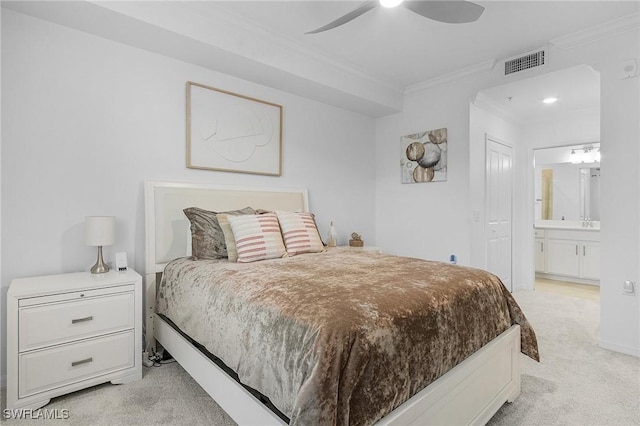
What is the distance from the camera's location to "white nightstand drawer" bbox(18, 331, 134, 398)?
1.89 metres

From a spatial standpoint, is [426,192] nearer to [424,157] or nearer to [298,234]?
[424,157]

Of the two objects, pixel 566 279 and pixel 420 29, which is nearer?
pixel 420 29

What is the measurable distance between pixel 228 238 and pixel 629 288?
10.5ft

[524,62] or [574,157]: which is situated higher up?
[524,62]

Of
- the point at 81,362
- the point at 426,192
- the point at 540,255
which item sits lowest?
the point at 81,362

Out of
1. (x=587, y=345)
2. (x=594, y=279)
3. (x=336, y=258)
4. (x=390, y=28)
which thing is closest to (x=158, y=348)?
(x=336, y=258)

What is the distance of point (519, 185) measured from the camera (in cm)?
494

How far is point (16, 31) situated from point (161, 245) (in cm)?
169

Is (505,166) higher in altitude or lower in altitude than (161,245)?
higher

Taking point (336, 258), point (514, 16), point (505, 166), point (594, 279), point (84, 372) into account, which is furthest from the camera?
point (594, 279)

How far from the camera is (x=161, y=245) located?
8.83 feet

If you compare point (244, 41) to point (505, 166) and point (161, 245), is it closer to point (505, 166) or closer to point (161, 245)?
point (161, 245)

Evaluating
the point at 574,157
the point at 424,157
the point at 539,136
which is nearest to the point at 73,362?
the point at 424,157

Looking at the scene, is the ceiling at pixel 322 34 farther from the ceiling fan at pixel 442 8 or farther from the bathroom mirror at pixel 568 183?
the bathroom mirror at pixel 568 183
